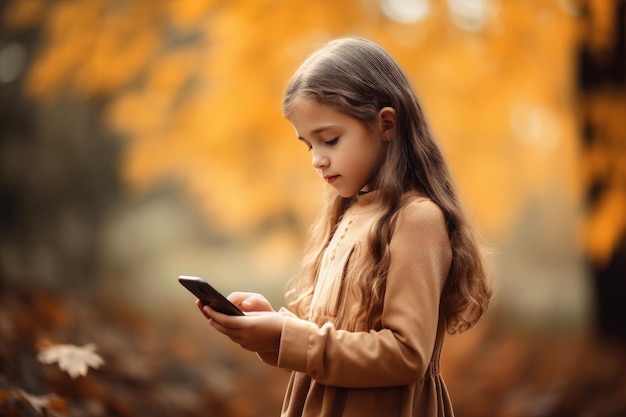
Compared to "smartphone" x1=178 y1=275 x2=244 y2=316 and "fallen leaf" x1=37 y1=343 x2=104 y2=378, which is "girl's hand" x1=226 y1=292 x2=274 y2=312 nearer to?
"smartphone" x1=178 y1=275 x2=244 y2=316

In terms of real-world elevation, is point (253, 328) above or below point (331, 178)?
below

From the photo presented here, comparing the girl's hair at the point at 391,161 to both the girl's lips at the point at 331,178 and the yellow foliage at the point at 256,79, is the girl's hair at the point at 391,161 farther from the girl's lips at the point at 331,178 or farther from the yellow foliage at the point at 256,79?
the yellow foliage at the point at 256,79

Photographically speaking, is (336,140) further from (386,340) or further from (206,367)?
(206,367)

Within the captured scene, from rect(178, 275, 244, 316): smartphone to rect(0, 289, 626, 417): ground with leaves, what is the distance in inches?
68.3

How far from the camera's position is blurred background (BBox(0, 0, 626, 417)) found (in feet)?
15.3

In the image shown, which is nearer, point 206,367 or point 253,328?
point 253,328

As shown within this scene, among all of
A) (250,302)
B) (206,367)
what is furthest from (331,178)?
(206,367)

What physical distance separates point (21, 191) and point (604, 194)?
3856mm

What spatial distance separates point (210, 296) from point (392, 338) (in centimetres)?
40

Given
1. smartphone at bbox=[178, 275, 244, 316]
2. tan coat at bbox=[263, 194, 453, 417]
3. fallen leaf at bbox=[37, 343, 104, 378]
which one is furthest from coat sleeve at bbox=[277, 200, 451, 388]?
fallen leaf at bbox=[37, 343, 104, 378]

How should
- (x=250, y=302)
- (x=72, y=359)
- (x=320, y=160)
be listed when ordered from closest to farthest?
(x=320, y=160) → (x=250, y=302) → (x=72, y=359)

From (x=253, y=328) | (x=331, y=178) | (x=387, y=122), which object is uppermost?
(x=387, y=122)

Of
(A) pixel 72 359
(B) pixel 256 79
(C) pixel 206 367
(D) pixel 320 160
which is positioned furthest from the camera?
(B) pixel 256 79

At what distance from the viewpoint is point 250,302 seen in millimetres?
1807
